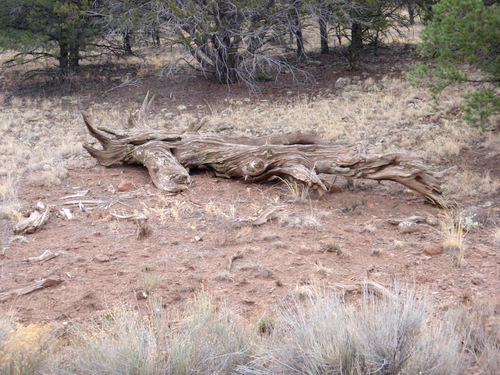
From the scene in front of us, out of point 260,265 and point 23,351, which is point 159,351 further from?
point 260,265

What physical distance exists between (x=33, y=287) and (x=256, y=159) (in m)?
4.02

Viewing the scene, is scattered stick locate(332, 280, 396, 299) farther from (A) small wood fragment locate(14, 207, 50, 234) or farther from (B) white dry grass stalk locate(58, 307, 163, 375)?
(A) small wood fragment locate(14, 207, 50, 234)

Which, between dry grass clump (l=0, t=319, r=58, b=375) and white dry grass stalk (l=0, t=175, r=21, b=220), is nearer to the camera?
dry grass clump (l=0, t=319, r=58, b=375)

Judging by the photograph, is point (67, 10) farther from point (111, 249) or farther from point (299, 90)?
point (111, 249)

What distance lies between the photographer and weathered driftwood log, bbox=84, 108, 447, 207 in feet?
22.4

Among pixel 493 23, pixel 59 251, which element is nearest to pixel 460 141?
pixel 493 23

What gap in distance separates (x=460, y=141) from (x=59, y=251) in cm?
767

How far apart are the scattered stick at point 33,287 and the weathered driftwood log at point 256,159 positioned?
291cm

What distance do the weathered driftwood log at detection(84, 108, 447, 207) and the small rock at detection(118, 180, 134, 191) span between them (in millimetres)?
369

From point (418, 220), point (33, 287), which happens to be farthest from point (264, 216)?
point (33, 287)

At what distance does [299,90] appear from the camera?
15141mm

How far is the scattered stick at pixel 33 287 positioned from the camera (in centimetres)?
448

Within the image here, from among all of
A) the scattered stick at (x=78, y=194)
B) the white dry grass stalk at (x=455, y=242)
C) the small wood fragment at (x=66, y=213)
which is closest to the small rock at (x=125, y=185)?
the scattered stick at (x=78, y=194)

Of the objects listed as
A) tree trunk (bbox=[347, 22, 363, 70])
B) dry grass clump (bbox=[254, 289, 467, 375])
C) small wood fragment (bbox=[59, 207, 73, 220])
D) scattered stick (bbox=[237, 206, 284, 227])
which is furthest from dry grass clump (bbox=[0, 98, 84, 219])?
tree trunk (bbox=[347, 22, 363, 70])
